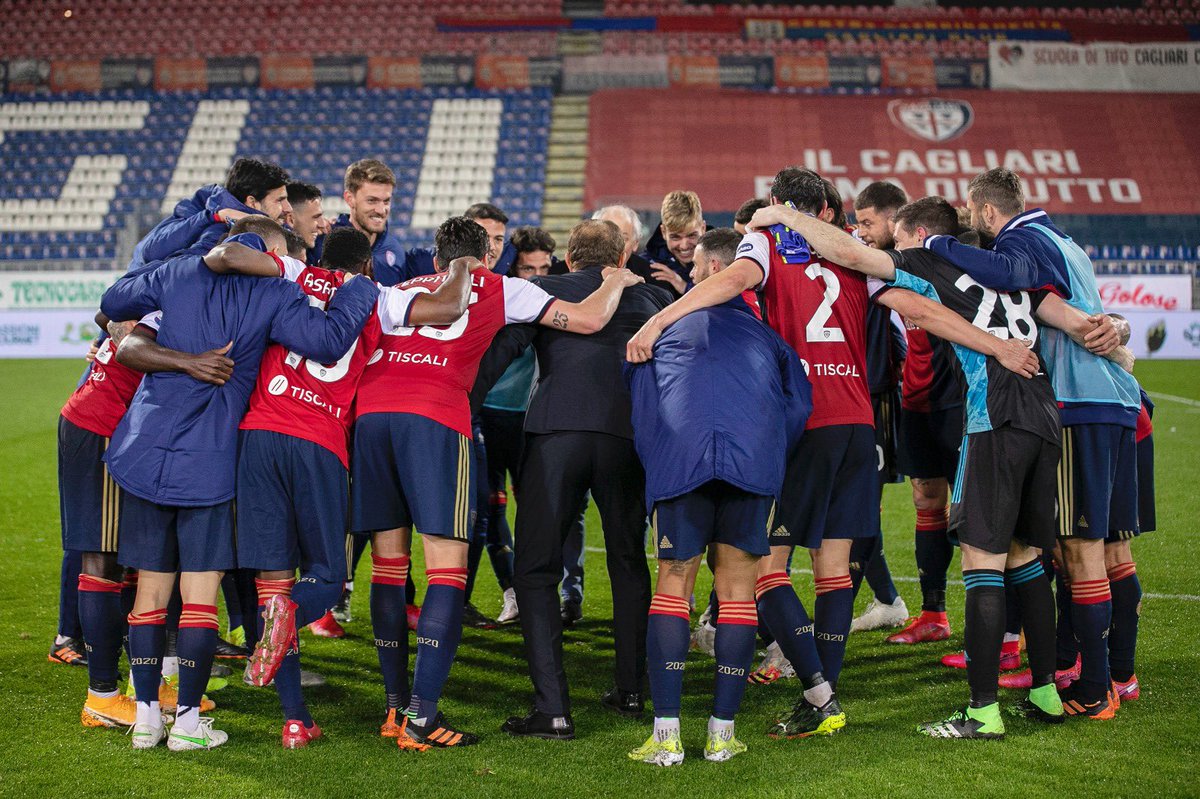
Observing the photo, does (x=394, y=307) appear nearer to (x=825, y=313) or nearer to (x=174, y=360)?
(x=174, y=360)

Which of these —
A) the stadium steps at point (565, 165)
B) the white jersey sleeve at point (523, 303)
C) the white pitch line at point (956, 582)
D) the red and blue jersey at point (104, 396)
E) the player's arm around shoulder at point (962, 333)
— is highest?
the stadium steps at point (565, 165)

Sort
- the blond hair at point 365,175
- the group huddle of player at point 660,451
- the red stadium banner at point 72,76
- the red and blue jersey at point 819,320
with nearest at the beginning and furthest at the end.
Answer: the group huddle of player at point 660,451 < the red and blue jersey at point 819,320 < the blond hair at point 365,175 < the red stadium banner at point 72,76

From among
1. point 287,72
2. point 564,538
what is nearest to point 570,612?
point 564,538

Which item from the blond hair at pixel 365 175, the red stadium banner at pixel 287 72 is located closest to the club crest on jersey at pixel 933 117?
the red stadium banner at pixel 287 72

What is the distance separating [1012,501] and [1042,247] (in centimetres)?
108

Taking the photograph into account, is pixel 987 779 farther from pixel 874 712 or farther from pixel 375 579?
pixel 375 579

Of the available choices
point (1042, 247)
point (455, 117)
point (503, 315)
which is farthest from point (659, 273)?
point (455, 117)

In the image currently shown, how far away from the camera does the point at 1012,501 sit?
4.40 meters

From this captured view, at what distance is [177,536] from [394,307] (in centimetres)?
125

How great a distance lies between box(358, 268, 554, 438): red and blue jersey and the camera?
4.52 metres

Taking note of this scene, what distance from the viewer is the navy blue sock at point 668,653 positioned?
4.18 m

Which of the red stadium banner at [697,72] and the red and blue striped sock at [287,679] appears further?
the red stadium banner at [697,72]

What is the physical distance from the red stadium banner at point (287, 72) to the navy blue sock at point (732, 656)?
3019 cm

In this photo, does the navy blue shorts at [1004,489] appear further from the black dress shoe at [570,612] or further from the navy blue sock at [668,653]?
the black dress shoe at [570,612]
